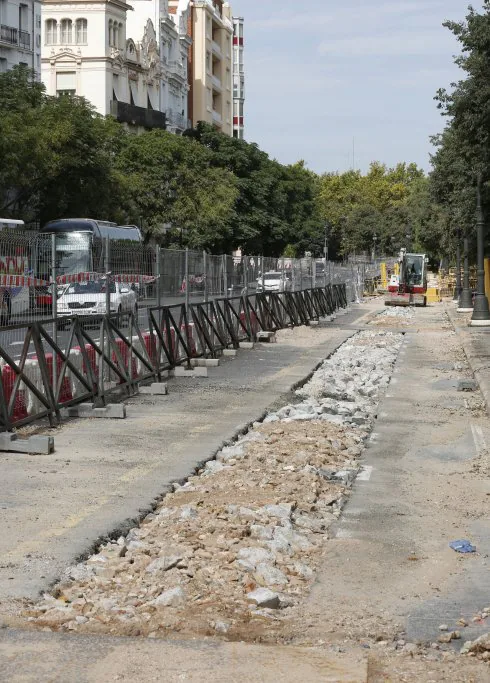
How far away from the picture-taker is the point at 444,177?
49.9 meters

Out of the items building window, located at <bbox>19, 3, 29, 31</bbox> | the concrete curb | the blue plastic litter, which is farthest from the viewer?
building window, located at <bbox>19, 3, 29, 31</bbox>

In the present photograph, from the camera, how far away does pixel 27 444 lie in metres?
11.8

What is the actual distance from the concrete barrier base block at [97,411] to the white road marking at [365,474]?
3867 millimetres

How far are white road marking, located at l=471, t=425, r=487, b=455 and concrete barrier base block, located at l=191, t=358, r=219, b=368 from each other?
739 centimetres

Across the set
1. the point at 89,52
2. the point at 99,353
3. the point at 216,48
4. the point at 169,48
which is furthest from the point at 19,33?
the point at 216,48

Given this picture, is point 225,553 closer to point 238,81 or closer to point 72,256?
point 72,256

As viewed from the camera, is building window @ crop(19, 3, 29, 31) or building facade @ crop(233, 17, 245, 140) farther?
building facade @ crop(233, 17, 245, 140)

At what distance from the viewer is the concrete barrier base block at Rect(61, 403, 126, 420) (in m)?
14.6

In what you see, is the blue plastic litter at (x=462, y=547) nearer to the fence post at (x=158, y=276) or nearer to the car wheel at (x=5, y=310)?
the car wheel at (x=5, y=310)

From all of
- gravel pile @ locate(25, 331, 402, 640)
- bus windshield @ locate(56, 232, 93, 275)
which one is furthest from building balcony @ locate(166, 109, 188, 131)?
gravel pile @ locate(25, 331, 402, 640)

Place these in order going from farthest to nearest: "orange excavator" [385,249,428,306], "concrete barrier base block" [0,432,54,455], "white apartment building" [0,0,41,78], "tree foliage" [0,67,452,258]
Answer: "orange excavator" [385,249,428,306]
"white apartment building" [0,0,41,78]
"tree foliage" [0,67,452,258]
"concrete barrier base block" [0,432,54,455]

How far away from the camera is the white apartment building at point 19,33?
6272 cm

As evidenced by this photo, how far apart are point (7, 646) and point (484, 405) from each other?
12.7 m

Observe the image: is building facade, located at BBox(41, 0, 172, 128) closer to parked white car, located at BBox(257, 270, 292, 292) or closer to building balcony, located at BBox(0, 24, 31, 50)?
building balcony, located at BBox(0, 24, 31, 50)
